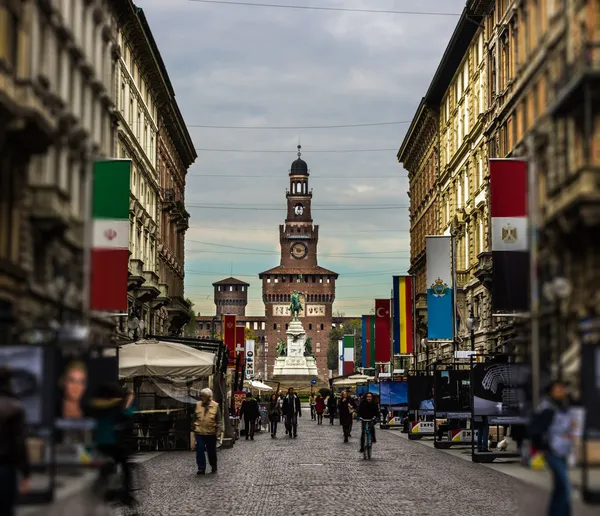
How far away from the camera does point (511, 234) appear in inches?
281

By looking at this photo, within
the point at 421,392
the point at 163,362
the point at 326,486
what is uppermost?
the point at 163,362

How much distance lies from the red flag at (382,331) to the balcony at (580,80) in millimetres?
68789

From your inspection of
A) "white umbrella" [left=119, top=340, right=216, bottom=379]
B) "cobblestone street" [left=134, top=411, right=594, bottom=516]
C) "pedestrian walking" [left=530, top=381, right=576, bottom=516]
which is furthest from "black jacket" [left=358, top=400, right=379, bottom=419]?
"pedestrian walking" [left=530, top=381, right=576, bottom=516]

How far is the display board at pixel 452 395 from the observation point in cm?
4141

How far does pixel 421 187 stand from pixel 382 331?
108 feet

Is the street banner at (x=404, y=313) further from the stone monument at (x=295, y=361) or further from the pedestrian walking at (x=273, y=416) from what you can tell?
the stone monument at (x=295, y=361)

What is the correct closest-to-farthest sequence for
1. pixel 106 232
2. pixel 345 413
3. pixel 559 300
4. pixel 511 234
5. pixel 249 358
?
pixel 559 300 → pixel 106 232 → pixel 511 234 → pixel 345 413 → pixel 249 358

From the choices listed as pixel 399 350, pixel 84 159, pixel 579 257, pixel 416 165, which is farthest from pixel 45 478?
pixel 416 165

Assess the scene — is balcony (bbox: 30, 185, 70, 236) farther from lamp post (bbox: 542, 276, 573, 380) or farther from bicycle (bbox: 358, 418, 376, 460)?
bicycle (bbox: 358, 418, 376, 460)

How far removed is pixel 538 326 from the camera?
247 inches

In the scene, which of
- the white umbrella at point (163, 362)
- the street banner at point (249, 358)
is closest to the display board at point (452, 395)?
the white umbrella at point (163, 362)

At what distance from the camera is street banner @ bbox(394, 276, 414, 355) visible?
7000 cm

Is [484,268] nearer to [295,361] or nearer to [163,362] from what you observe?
[163,362]

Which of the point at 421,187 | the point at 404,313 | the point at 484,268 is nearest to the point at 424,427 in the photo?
the point at 484,268
